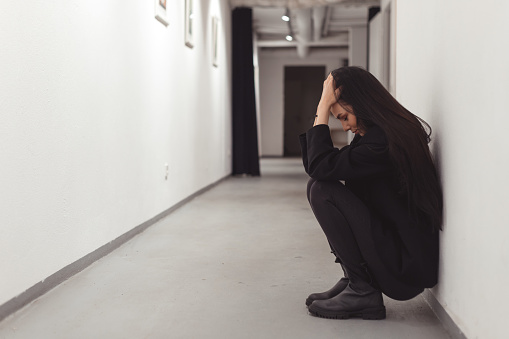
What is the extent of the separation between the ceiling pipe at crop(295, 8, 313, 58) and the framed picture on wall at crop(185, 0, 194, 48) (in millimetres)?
3828

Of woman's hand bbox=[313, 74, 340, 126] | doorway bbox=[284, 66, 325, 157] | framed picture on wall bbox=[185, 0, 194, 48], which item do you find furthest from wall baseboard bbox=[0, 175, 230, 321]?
doorway bbox=[284, 66, 325, 157]

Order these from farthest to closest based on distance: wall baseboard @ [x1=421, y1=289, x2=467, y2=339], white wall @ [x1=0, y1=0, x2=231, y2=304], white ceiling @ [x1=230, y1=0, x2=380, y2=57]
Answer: white ceiling @ [x1=230, y1=0, x2=380, y2=57]
white wall @ [x1=0, y1=0, x2=231, y2=304]
wall baseboard @ [x1=421, y1=289, x2=467, y2=339]

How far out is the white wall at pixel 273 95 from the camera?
52.9 feet

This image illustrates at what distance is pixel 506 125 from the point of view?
1.33 metres

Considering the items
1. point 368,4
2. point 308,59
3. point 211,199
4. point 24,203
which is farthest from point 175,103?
point 308,59

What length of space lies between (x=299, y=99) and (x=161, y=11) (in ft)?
47.2

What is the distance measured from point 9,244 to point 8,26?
2.45 ft

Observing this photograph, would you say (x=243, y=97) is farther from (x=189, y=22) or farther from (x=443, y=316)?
(x=443, y=316)

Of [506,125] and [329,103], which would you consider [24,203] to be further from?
[506,125]

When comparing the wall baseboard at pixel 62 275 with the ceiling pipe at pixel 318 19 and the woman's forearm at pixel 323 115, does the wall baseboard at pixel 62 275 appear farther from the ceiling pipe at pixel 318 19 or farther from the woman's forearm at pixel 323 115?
the ceiling pipe at pixel 318 19

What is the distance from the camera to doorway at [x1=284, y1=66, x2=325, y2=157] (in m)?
18.7

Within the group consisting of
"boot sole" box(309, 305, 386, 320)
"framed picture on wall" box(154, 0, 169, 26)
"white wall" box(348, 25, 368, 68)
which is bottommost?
"boot sole" box(309, 305, 386, 320)

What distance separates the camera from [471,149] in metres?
1.65

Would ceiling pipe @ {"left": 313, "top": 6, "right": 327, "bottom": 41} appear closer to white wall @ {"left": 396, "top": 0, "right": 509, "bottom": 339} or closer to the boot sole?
white wall @ {"left": 396, "top": 0, "right": 509, "bottom": 339}
